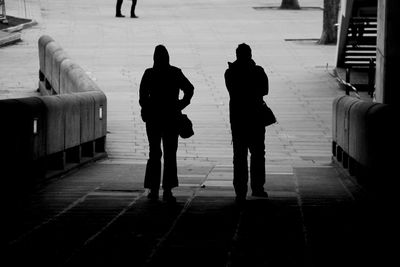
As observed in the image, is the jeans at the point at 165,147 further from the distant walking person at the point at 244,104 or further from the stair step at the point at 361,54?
the stair step at the point at 361,54

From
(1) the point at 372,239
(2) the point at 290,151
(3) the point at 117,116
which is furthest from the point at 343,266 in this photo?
(3) the point at 117,116

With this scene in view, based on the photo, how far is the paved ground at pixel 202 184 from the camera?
8.34 m

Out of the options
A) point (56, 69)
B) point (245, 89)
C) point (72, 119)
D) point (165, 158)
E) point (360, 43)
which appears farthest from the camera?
point (360, 43)

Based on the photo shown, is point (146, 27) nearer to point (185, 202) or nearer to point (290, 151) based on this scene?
point (290, 151)

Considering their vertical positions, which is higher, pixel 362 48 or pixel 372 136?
pixel 362 48

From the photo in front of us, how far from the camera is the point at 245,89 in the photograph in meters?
11.4

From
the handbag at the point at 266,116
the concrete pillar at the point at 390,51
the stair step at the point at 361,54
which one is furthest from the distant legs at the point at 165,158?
the stair step at the point at 361,54

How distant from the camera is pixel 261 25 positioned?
4106 cm

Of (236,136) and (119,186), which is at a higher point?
(236,136)

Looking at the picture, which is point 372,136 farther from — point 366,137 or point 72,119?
point 72,119

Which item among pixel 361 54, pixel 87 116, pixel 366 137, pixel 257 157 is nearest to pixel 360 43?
pixel 361 54

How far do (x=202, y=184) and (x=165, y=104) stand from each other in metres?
2.45

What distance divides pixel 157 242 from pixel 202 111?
15.0m

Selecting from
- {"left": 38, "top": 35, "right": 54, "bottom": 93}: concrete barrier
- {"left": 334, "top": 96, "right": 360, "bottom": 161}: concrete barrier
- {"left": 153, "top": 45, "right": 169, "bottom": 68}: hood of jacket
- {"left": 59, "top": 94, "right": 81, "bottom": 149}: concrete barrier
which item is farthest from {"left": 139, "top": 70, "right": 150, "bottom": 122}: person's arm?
{"left": 38, "top": 35, "right": 54, "bottom": 93}: concrete barrier
